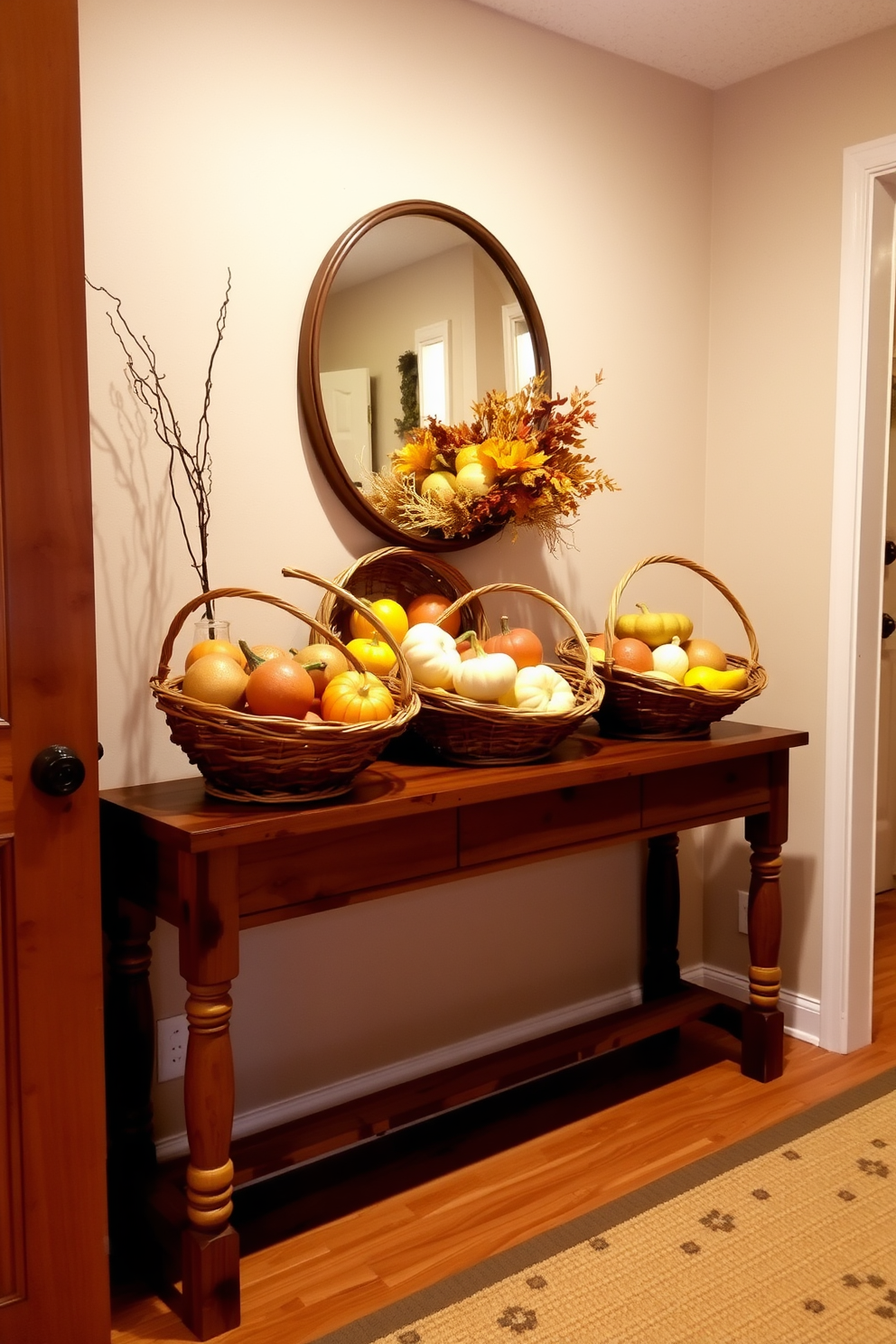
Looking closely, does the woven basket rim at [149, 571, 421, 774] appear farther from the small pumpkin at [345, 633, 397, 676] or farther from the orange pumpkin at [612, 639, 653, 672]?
the orange pumpkin at [612, 639, 653, 672]

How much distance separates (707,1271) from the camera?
193cm

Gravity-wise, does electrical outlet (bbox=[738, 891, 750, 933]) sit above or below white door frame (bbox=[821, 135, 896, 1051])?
below

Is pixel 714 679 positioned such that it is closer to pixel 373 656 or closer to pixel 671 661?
pixel 671 661

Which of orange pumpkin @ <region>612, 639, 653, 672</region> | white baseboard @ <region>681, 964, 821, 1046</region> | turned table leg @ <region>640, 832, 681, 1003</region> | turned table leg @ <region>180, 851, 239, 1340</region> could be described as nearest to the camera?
turned table leg @ <region>180, 851, 239, 1340</region>

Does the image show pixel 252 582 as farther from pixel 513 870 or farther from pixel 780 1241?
pixel 780 1241

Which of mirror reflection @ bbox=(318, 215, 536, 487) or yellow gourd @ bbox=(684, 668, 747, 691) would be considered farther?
yellow gourd @ bbox=(684, 668, 747, 691)

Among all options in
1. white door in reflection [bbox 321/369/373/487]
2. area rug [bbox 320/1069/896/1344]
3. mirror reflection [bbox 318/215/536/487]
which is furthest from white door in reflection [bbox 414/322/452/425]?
area rug [bbox 320/1069/896/1344]

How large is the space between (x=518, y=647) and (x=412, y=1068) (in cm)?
101

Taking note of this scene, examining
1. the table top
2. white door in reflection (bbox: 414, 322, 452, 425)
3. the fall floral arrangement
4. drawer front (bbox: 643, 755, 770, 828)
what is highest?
white door in reflection (bbox: 414, 322, 452, 425)

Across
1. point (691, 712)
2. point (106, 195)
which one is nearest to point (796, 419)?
point (691, 712)

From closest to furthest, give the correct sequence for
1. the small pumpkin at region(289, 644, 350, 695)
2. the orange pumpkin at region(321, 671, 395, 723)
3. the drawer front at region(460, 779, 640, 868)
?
1. the orange pumpkin at region(321, 671, 395, 723)
2. the small pumpkin at region(289, 644, 350, 695)
3. the drawer front at region(460, 779, 640, 868)

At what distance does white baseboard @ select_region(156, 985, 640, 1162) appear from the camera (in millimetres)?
2270

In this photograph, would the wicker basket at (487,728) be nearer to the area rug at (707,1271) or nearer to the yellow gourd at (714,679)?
the yellow gourd at (714,679)

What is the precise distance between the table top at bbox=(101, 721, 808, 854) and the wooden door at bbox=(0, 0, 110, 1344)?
17 centimetres
